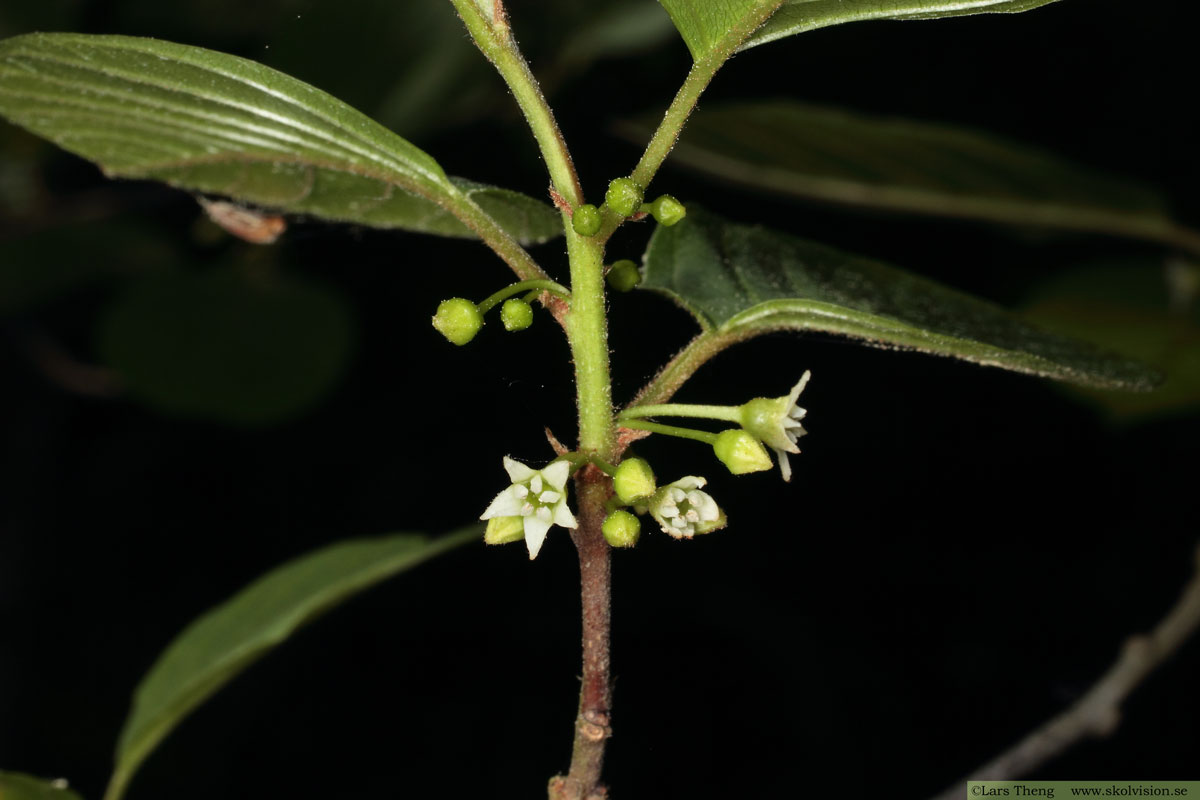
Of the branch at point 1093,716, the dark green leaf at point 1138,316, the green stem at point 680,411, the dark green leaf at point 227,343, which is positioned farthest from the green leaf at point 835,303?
the dark green leaf at point 227,343

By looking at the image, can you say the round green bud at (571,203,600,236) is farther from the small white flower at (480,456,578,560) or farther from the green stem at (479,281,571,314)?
the small white flower at (480,456,578,560)

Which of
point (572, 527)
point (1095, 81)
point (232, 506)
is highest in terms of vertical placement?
point (1095, 81)

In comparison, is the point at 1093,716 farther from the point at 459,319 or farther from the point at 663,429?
the point at 459,319

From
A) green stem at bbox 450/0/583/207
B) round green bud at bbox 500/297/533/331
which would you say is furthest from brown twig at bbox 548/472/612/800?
green stem at bbox 450/0/583/207

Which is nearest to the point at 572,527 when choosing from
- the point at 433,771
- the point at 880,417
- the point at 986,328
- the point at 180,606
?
the point at 986,328

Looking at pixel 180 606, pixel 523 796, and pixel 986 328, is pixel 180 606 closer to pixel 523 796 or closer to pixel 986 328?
pixel 523 796

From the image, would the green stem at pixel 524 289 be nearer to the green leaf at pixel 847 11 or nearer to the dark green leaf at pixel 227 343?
the green leaf at pixel 847 11
